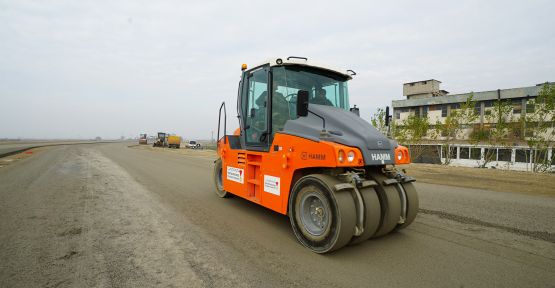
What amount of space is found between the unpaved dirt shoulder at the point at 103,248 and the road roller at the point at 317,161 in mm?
1228

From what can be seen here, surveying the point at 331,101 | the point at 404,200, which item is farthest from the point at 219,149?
the point at 404,200

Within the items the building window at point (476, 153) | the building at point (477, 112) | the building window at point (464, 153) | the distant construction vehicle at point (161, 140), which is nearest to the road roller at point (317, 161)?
the building at point (477, 112)

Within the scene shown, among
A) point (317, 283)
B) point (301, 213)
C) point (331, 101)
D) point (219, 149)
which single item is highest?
point (331, 101)

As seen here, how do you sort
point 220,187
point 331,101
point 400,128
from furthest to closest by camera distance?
point 400,128 < point 220,187 < point 331,101

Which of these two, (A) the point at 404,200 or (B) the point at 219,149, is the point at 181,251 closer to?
(A) the point at 404,200

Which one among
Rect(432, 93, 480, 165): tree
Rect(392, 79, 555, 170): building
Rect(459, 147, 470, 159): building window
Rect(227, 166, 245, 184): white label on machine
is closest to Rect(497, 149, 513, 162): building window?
Rect(392, 79, 555, 170): building

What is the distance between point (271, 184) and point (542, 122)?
22.9 m

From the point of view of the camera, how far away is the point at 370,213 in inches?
134

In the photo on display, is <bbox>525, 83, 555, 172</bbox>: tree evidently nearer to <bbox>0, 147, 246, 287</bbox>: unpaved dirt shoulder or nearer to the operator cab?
the operator cab

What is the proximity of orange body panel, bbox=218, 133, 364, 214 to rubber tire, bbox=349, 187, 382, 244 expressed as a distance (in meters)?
0.37

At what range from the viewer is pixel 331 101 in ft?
16.0

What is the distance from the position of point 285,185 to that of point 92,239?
8.81 ft

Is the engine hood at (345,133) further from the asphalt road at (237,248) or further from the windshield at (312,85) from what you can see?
the asphalt road at (237,248)

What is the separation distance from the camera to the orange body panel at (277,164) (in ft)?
11.3
